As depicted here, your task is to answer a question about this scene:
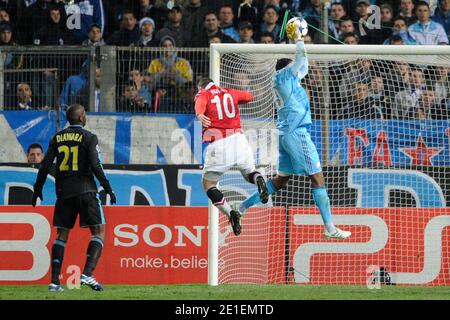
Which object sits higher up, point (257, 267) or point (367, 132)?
point (367, 132)

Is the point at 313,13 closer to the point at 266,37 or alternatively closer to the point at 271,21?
the point at 271,21

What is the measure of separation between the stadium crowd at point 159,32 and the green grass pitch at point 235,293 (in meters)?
3.65

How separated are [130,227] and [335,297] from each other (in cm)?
433

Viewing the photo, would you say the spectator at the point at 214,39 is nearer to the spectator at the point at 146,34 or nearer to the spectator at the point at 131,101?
the spectator at the point at 146,34

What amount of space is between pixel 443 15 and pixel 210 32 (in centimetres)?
367

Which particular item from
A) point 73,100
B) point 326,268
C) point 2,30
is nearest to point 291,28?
point 326,268

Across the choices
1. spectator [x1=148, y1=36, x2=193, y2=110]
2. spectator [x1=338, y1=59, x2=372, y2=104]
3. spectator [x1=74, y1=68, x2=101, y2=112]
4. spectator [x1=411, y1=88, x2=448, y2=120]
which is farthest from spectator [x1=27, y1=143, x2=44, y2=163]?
spectator [x1=411, y1=88, x2=448, y2=120]

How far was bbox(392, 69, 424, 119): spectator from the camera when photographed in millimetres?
16266

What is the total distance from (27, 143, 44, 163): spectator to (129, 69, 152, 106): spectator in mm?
1610

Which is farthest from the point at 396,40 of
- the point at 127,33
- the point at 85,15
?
the point at 85,15

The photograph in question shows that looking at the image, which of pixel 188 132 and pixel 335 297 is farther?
pixel 188 132

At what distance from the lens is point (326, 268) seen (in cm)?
1580

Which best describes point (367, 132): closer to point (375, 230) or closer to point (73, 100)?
point (375, 230)

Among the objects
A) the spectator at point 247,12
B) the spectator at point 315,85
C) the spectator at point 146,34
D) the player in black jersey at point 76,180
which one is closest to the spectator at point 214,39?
the spectator at point 247,12
